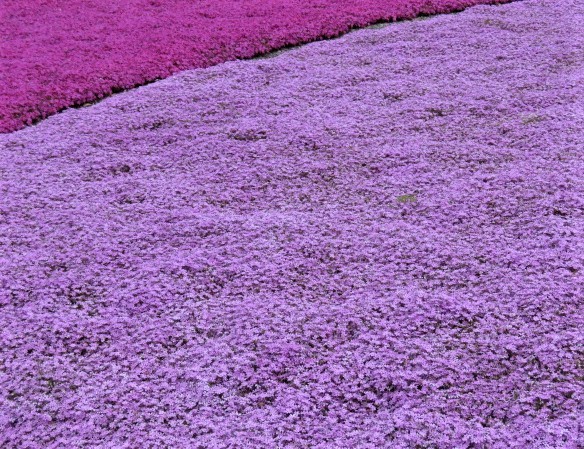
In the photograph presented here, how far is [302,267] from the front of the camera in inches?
259

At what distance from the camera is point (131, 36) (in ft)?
45.1

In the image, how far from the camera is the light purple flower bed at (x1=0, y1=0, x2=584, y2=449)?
16.3 ft

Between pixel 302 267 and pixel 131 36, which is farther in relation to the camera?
pixel 131 36

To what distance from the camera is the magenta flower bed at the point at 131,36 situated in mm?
11328

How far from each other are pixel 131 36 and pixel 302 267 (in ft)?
30.2

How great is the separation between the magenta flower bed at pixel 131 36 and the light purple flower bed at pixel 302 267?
1.14 metres

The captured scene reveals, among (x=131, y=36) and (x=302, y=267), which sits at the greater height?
(x=131, y=36)

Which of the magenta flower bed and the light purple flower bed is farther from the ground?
the magenta flower bed

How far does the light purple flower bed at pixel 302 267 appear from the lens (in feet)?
16.3

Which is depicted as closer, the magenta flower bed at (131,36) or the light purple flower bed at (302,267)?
the light purple flower bed at (302,267)

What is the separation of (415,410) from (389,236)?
94.6 inches

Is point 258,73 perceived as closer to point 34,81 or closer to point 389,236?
point 34,81

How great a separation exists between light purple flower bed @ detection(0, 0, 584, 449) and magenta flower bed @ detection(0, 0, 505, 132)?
3.74 ft

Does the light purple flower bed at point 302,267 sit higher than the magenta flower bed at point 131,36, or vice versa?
the magenta flower bed at point 131,36
